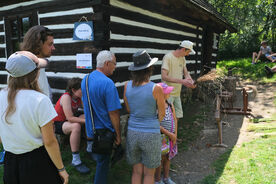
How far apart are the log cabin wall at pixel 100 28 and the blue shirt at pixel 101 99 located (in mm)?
1484

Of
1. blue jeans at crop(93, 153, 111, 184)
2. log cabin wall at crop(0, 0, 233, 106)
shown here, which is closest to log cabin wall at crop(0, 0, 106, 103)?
log cabin wall at crop(0, 0, 233, 106)

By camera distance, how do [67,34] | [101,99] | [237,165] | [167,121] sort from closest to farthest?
[101,99], [167,121], [237,165], [67,34]

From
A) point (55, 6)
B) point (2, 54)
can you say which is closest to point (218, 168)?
point (55, 6)

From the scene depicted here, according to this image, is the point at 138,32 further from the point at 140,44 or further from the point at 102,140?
the point at 102,140

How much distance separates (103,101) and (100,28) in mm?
1807

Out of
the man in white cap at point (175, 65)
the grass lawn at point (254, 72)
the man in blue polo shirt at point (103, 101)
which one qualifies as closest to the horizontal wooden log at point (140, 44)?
the man in white cap at point (175, 65)

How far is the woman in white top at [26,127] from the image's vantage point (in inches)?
62.7

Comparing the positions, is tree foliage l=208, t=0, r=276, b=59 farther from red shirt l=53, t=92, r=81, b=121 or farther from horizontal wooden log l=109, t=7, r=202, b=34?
red shirt l=53, t=92, r=81, b=121

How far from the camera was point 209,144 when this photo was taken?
4586 millimetres

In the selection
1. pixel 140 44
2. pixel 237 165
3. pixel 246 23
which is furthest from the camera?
pixel 246 23

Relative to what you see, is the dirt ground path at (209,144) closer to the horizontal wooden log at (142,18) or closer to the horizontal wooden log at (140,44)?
the horizontal wooden log at (140,44)

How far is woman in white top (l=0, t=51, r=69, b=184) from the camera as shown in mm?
1592

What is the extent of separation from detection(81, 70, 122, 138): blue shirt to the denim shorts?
32 cm

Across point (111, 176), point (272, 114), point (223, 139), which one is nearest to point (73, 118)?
point (111, 176)
